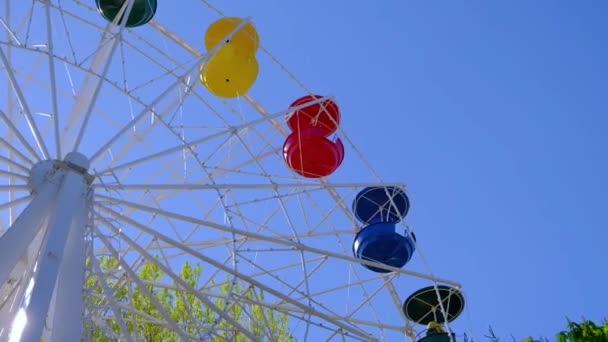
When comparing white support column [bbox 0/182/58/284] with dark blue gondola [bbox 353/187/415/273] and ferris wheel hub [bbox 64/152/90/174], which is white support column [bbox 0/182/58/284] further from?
dark blue gondola [bbox 353/187/415/273]

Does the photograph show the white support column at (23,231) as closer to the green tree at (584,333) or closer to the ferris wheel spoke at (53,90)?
the ferris wheel spoke at (53,90)

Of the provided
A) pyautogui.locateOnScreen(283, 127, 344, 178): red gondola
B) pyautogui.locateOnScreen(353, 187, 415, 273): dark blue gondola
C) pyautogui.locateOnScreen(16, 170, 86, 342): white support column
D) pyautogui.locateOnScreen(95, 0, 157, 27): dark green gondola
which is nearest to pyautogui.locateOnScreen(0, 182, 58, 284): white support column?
pyautogui.locateOnScreen(16, 170, 86, 342): white support column

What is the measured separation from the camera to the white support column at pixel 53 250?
6.65m

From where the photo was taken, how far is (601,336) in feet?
31.5

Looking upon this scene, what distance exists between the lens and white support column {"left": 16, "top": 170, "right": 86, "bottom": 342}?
21.8ft

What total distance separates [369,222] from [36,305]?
7.99 m

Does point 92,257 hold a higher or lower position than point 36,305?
higher

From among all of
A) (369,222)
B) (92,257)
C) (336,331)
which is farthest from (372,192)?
Answer: (92,257)

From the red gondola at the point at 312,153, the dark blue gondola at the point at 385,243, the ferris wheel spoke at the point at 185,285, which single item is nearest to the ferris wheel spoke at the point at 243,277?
the ferris wheel spoke at the point at 185,285

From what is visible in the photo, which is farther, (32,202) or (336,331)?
(336,331)

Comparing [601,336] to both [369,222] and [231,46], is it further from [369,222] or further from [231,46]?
[231,46]

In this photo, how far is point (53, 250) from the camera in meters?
7.42

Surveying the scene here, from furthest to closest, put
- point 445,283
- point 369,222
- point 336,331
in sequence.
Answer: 1. point 369,222
2. point 445,283
3. point 336,331

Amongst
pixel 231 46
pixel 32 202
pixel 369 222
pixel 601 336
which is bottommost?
pixel 601 336
